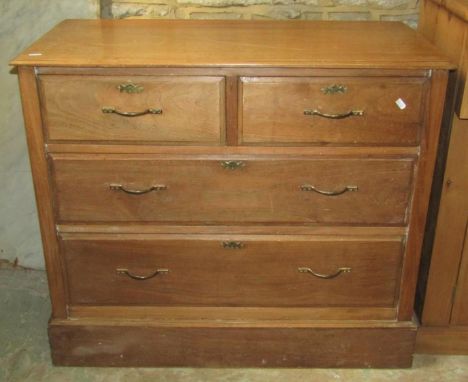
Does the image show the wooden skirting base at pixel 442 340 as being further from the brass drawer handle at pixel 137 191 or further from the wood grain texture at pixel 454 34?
the brass drawer handle at pixel 137 191

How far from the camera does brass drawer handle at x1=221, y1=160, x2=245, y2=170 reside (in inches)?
67.4

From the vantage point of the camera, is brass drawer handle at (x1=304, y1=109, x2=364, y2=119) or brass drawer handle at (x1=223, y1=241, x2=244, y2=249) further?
brass drawer handle at (x1=223, y1=241, x2=244, y2=249)

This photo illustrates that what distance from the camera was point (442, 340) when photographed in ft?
6.71

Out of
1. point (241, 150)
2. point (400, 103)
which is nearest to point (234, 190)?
point (241, 150)

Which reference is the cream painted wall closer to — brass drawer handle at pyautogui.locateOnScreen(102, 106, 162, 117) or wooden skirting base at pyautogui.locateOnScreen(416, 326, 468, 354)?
brass drawer handle at pyautogui.locateOnScreen(102, 106, 162, 117)

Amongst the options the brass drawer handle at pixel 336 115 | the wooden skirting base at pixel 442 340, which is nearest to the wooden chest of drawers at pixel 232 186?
the brass drawer handle at pixel 336 115

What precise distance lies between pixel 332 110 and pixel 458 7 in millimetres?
467

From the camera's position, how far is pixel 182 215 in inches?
70.2

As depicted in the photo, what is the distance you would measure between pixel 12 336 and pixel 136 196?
788mm

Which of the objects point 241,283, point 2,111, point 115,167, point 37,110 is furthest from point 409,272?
point 2,111

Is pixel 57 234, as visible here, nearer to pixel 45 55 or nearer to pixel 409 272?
pixel 45 55

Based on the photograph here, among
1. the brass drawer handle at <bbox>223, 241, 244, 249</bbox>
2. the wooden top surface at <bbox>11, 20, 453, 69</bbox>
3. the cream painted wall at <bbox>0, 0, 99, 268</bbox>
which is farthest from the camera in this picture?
the cream painted wall at <bbox>0, 0, 99, 268</bbox>

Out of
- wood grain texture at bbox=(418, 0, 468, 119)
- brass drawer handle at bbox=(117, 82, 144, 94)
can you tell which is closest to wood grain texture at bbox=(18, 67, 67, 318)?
brass drawer handle at bbox=(117, 82, 144, 94)

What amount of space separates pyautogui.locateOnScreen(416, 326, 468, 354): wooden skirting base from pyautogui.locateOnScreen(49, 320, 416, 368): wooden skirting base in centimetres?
11
